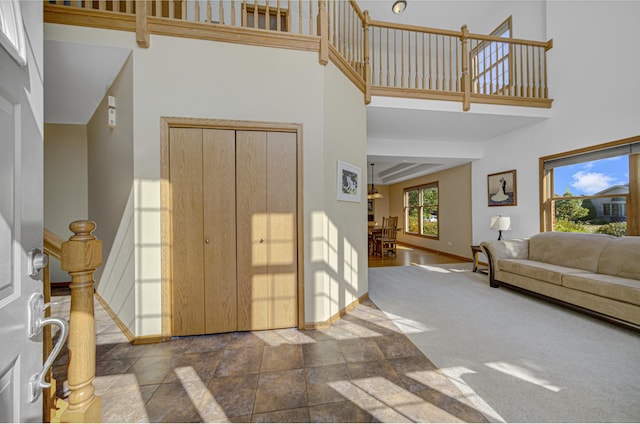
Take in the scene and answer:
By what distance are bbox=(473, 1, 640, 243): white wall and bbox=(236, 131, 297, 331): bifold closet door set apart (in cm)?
442

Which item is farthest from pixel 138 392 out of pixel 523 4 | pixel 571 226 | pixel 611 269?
pixel 523 4

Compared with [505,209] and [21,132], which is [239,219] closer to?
[21,132]

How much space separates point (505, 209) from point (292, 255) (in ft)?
15.9

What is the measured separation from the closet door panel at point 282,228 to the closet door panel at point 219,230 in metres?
0.36

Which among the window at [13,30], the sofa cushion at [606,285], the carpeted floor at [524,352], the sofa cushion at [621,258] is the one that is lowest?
the carpeted floor at [524,352]

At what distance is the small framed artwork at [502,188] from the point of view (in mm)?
4922

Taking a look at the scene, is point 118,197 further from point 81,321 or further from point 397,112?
point 397,112

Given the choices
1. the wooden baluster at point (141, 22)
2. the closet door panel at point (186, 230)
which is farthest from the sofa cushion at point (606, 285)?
the wooden baluster at point (141, 22)

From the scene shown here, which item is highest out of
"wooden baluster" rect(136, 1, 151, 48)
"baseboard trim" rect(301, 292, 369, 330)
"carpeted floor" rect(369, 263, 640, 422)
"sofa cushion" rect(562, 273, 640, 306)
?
"wooden baluster" rect(136, 1, 151, 48)

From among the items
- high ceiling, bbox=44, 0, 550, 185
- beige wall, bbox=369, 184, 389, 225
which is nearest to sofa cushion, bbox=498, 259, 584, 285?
high ceiling, bbox=44, 0, 550, 185

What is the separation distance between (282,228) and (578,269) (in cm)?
381

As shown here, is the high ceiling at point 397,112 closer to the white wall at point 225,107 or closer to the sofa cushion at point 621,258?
the white wall at point 225,107

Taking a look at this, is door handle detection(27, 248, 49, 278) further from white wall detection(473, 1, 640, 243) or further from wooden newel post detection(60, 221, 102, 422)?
white wall detection(473, 1, 640, 243)

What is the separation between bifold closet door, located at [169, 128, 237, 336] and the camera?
2.40 metres
